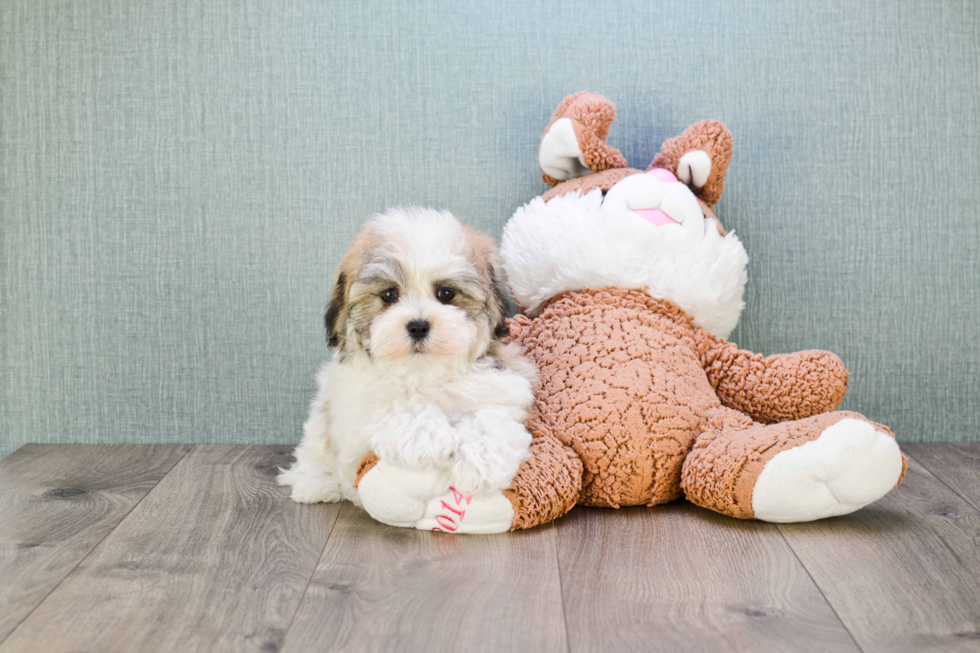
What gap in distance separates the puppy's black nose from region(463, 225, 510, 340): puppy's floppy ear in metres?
0.18

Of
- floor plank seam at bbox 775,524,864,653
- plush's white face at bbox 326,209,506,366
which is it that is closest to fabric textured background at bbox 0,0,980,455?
plush's white face at bbox 326,209,506,366

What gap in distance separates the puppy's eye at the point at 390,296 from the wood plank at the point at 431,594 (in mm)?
491

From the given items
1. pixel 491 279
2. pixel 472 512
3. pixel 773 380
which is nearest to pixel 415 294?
pixel 491 279

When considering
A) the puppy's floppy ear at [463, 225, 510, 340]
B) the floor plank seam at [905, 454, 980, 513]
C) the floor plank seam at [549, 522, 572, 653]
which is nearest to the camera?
the floor plank seam at [549, 522, 572, 653]

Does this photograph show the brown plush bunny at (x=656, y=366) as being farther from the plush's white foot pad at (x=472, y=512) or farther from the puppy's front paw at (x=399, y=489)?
the puppy's front paw at (x=399, y=489)

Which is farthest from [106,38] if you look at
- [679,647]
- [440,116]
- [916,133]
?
[916,133]

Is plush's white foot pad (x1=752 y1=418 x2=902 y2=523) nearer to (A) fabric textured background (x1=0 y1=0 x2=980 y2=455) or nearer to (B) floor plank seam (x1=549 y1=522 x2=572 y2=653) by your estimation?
(B) floor plank seam (x1=549 y1=522 x2=572 y2=653)

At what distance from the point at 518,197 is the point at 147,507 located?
128cm

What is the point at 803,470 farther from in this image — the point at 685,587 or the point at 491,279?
the point at 491,279

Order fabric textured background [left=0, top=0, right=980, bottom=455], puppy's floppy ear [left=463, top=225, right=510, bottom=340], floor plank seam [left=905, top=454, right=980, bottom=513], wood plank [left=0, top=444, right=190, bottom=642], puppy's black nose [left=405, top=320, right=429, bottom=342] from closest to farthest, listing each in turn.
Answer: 1. wood plank [left=0, top=444, right=190, bottom=642]
2. puppy's black nose [left=405, top=320, right=429, bottom=342]
3. puppy's floppy ear [left=463, top=225, right=510, bottom=340]
4. floor plank seam [left=905, top=454, right=980, bottom=513]
5. fabric textured background [left=0, top=0, right=980, bottom=455]

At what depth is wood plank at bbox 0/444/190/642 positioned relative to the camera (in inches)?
57.7

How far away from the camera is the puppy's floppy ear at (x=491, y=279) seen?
1729 mm

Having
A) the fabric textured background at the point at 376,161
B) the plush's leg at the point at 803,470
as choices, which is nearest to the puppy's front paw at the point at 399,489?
the plush's leg at the point at 803,470

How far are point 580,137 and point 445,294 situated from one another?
2.03ft
